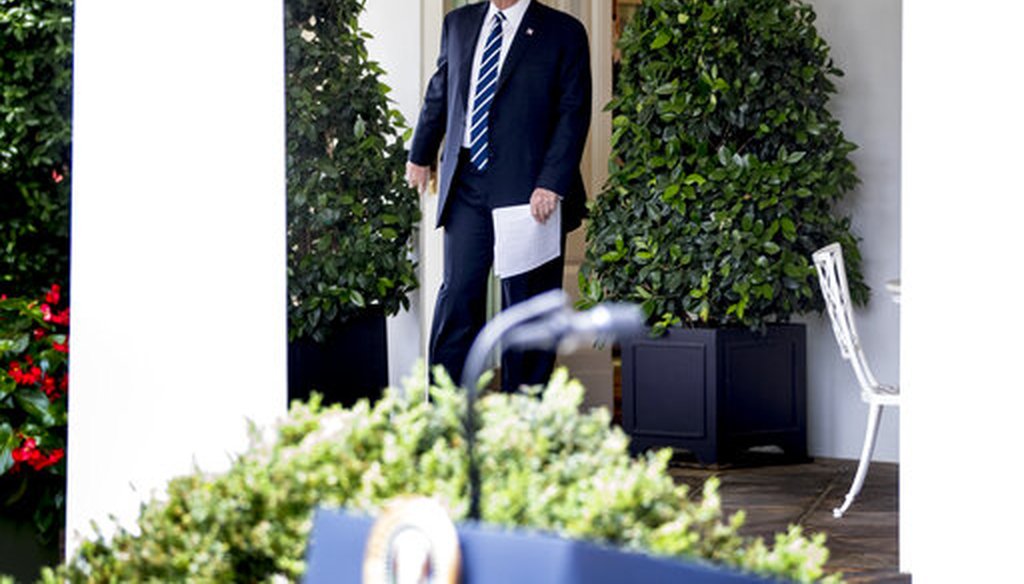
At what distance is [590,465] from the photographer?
157 centimetres

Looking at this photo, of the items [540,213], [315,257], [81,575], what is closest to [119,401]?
[81,575]

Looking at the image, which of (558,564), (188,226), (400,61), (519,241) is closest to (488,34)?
(519,241)

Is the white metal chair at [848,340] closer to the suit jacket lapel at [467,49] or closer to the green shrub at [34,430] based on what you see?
the suit jacket lapel at [467,49]

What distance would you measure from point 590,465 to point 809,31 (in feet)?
16.3

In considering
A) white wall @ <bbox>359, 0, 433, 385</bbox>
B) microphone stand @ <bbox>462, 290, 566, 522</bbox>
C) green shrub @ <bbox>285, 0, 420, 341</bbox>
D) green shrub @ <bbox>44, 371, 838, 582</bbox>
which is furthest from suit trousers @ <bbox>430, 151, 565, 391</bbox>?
microphone stand @ <bbox>462, 290, 566, 522</bbox>

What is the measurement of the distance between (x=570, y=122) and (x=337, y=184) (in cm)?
91

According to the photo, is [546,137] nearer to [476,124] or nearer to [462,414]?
[476,124]

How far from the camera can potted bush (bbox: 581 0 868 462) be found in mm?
6273

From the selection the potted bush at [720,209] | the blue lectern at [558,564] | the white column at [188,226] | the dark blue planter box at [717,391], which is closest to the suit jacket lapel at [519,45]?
the potted bush at [720,209]

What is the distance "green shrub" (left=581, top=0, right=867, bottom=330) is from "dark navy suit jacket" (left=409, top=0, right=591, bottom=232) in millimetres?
1036

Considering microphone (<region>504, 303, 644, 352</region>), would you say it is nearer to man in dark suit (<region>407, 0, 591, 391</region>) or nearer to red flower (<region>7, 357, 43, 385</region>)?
red flower (<region>7, 357, 43, 385</region>)

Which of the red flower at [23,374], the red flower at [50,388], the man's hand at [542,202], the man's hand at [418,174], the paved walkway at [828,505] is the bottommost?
the paved walkway at [828,505]

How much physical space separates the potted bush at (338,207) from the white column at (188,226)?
8.18 feet

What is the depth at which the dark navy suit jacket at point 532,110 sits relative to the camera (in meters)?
5.29
